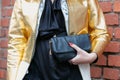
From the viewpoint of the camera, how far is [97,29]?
1858mm

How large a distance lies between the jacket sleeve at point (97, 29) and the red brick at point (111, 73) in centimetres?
38

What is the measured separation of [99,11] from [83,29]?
152mm

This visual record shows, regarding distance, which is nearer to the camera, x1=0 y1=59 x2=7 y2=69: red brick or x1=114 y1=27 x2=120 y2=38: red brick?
x1=114 y1=27 x2=120 y2=38: red brick

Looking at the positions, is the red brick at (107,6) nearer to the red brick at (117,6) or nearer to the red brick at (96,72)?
the red brick at (117,6)

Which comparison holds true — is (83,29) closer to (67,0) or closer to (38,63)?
(67,0)

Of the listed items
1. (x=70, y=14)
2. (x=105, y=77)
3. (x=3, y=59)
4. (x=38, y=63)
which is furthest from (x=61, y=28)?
(x=3, y=59)

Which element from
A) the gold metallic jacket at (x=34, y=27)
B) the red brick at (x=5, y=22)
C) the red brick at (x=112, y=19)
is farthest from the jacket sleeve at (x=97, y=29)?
the red brick at (x=5, y=22)

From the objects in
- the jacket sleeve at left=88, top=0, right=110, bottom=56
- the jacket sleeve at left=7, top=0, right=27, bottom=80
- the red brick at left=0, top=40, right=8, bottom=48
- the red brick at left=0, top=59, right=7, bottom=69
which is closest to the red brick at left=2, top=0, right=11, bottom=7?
the red brick at left=0, top=40, right=8, bottom=48

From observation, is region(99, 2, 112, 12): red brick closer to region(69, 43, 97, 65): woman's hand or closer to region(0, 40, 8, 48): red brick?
region(69, 43, 97, 65): woman's hand

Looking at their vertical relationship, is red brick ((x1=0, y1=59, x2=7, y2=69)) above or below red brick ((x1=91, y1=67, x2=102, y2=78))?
below

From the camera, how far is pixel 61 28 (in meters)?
1.85

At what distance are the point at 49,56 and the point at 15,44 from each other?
0.23 metres

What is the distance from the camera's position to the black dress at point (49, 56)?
1812 millimetres

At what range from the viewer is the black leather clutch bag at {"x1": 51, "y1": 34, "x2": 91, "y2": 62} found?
1755 mm
